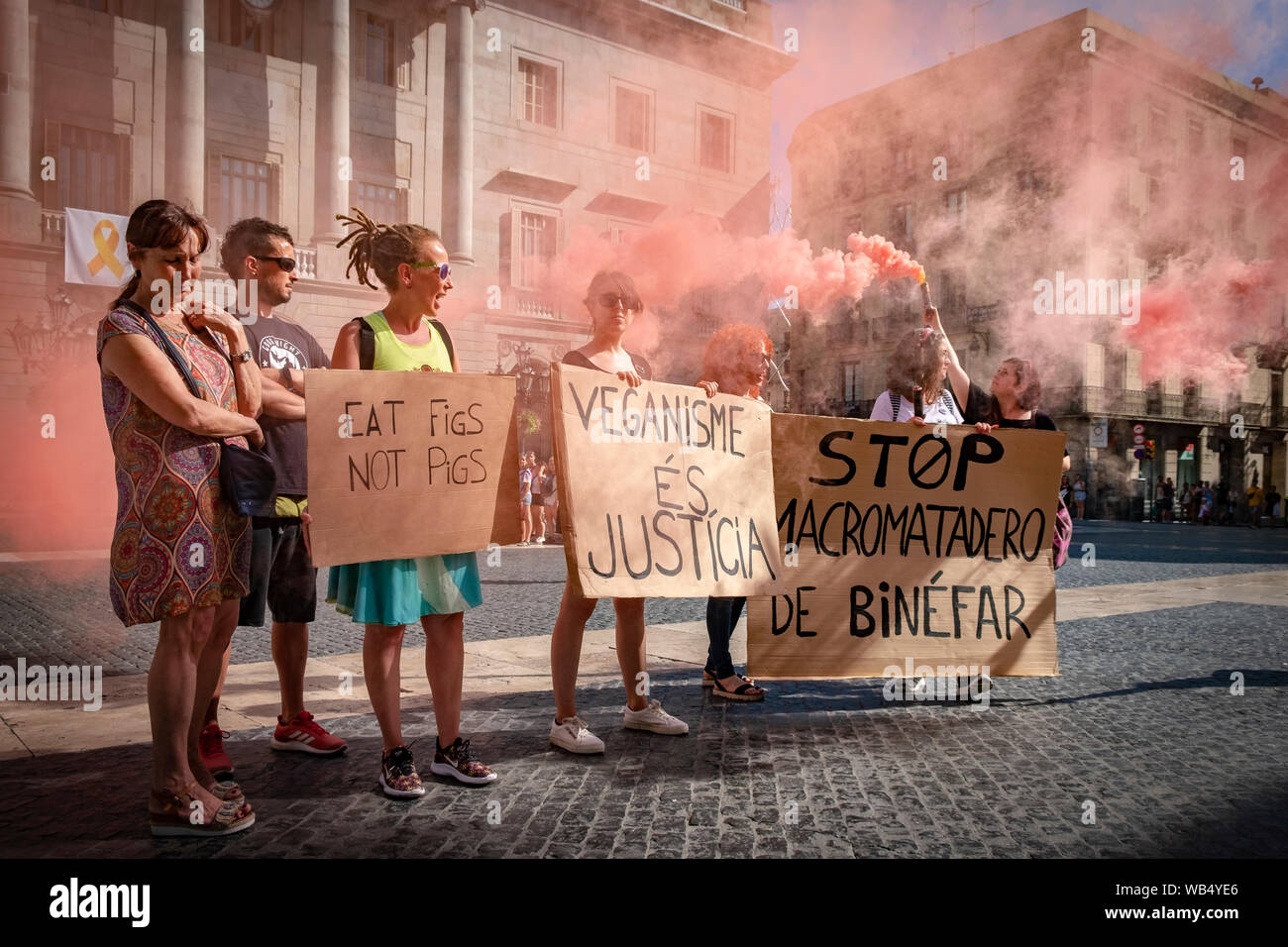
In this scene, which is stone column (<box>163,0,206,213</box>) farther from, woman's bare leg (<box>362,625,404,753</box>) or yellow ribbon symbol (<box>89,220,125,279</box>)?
woman's bare leg (<box>362,625,404,753</box>)

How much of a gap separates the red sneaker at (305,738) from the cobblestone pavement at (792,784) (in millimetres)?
75

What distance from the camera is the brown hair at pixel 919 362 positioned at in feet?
14.7

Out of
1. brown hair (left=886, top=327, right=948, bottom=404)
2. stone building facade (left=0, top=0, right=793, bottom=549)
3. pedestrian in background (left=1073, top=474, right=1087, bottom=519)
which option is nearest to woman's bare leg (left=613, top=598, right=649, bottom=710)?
brown hair (left=886, top=327, right=948, bottom=404)

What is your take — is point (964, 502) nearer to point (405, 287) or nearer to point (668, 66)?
point (405, 287)

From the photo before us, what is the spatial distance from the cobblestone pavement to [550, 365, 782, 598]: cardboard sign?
698mm

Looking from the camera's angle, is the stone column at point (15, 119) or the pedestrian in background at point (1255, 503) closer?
the stone column at point (15, 119)

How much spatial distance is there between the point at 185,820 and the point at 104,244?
1697 cm

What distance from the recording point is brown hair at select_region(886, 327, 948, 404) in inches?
176

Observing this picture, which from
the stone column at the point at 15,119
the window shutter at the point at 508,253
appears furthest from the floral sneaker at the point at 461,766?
the stone column at the point at 15,119

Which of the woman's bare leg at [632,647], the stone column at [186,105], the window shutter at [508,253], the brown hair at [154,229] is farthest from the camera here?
the stone column at [186,105]

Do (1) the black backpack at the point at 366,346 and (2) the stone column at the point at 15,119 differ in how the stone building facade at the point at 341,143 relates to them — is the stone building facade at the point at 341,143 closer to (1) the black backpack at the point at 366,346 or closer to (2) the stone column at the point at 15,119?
(2) the stone column at the point at 15,119

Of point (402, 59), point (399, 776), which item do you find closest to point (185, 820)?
point (399, 776)
